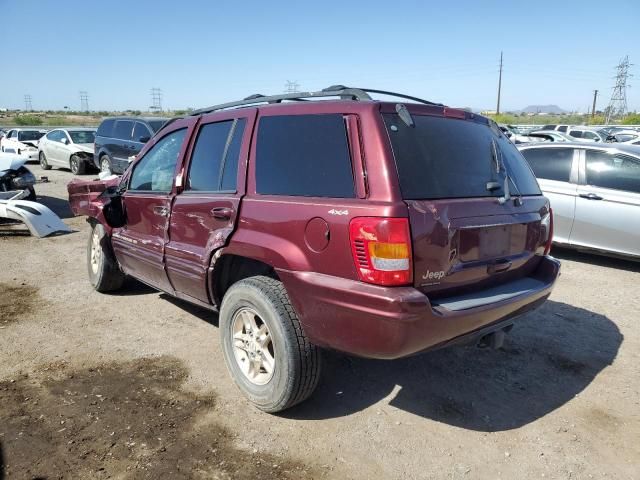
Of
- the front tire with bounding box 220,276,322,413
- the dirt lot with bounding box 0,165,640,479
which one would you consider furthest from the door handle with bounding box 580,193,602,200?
the front tire with bounding box 220,276,322,413

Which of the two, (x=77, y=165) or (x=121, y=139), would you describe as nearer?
(x=121, y=139)

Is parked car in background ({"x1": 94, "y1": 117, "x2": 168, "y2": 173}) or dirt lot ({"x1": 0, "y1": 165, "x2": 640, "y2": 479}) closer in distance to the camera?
dirt lot ({"x1": 0, "y1": 165, "x2": 640, "y2": 479})

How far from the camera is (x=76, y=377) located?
351 centimetres

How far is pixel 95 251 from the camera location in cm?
530

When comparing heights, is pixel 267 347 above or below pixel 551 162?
below

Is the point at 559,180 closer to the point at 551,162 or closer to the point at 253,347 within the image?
the point at 551,162

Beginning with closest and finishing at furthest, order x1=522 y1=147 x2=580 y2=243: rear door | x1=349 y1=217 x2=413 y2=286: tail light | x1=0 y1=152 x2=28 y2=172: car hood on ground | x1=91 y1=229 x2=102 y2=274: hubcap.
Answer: x1=349 y1=217 x2=413 y2=286: tail light → x1=91 y1=229 x2=102 y2=274: hubcap → x1=522 y1=147 x2=580 y2=243: rear door → x1=0 y1=152 x2=28 y2=172: car hood on ground

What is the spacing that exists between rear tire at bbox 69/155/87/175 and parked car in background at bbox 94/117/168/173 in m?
1.85

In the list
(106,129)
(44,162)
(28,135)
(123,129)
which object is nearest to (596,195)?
(123,129)

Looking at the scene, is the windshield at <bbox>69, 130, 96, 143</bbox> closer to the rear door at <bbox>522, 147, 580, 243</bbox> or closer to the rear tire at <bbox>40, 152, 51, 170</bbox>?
the rear tire at <bbox>40, 152, 51, 170</bbox>

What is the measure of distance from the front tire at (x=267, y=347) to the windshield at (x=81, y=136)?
1607 centimetres

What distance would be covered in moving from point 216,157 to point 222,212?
519 mm

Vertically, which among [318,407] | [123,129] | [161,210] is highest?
[123,129]

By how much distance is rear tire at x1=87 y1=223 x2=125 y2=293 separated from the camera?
194 inches
